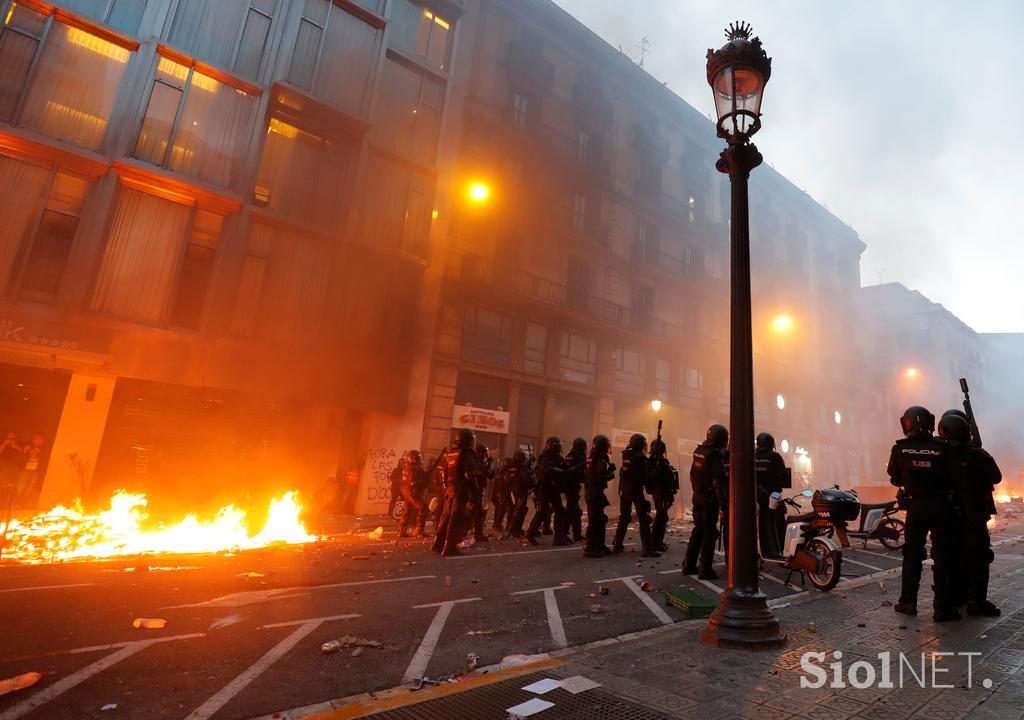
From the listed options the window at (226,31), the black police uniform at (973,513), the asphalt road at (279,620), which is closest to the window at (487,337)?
the window at (226,31)

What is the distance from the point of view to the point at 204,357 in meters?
13.1

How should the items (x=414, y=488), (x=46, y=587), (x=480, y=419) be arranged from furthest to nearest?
(x=480, y=419) < (x=414, y=488) < (x=46, y=587)

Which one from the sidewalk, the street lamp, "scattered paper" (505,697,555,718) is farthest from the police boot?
"scattered paper" (505,697,555,718)

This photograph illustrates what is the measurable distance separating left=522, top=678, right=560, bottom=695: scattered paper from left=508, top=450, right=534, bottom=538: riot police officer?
7802 mm

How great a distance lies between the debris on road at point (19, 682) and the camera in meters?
3.01

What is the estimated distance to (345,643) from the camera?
4023 millimetres

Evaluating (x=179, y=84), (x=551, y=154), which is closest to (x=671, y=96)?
(x=551, y=154)

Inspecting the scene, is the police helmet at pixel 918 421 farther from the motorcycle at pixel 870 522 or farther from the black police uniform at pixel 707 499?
the black police uniform at pixel 707 499

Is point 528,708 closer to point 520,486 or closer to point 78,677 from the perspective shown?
point 78,677

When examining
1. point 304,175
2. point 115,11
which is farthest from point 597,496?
point 115,11

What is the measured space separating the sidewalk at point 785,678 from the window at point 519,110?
21396 mm

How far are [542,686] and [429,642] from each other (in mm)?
1337

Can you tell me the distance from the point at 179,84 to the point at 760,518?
690 inches

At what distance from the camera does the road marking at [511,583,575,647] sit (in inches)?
169
